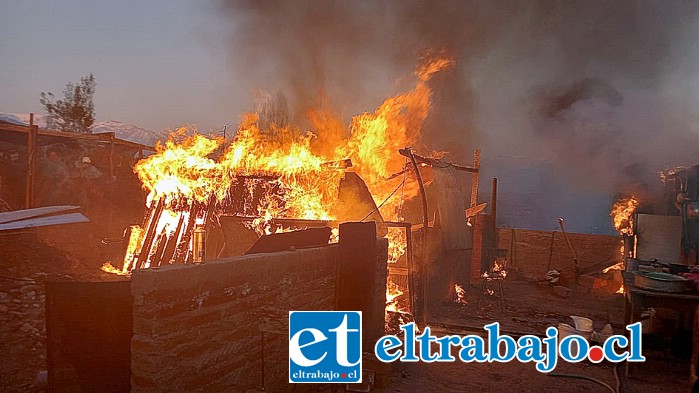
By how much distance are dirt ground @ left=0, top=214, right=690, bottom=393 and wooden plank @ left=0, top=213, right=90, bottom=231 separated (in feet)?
3.67

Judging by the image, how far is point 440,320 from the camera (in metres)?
10.8

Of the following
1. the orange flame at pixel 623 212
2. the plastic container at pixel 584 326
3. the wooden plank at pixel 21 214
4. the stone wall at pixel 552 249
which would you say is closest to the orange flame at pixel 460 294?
the plastic container at pixel 584 326

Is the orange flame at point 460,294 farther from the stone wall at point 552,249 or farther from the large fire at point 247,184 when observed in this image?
the stone wall at point 552,249

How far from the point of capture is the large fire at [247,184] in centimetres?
1046

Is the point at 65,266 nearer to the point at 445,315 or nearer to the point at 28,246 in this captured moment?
the point at 28,246

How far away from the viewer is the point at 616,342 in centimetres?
839

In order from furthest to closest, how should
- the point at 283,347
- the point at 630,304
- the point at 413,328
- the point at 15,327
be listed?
1. the point at 413,328
2. the point at 630,304
3. the point at 15,327
4. the point at 283,347

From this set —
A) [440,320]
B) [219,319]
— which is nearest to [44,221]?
[219,319]

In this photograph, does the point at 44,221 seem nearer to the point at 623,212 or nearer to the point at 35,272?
the point at 35,272

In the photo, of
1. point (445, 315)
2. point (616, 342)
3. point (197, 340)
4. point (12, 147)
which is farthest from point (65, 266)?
point (616, 342)

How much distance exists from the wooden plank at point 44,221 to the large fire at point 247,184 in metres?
1.39

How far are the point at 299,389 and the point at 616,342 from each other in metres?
6.55

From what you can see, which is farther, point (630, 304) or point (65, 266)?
point (65, 266)

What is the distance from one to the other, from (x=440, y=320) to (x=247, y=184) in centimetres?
630
